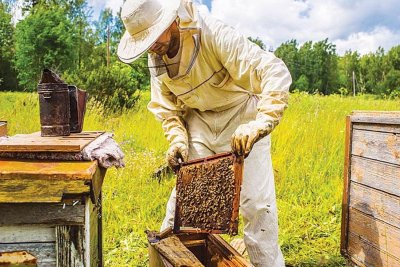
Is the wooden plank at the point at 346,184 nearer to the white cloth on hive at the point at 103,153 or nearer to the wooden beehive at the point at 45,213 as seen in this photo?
the white cloth on hive at the point at 103,153

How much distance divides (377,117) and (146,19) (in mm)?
1470

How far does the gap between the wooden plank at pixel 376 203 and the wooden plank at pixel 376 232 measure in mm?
34

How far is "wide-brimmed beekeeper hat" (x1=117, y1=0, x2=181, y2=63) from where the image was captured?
1.80 m

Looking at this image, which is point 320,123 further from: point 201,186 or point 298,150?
point 201,186

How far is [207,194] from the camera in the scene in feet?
6.21

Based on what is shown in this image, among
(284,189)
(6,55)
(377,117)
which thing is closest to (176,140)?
(377,117)

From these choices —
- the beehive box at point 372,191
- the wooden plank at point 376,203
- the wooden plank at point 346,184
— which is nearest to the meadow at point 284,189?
the wooden plank at point 346,184

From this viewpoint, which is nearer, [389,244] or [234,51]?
[234,51]

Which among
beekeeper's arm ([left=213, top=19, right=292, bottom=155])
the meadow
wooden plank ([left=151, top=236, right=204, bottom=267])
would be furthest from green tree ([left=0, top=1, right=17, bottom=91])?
wooden plank ([left=151, top=236, right=204, bottom=267])

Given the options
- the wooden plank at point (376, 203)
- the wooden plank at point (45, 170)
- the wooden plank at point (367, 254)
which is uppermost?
the wooden plank at point (45, 170)

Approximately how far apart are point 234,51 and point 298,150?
2778mm

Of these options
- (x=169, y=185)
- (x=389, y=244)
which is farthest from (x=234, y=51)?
(x=169, y=185)

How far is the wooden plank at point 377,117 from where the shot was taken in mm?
2044

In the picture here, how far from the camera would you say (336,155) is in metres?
4.45
